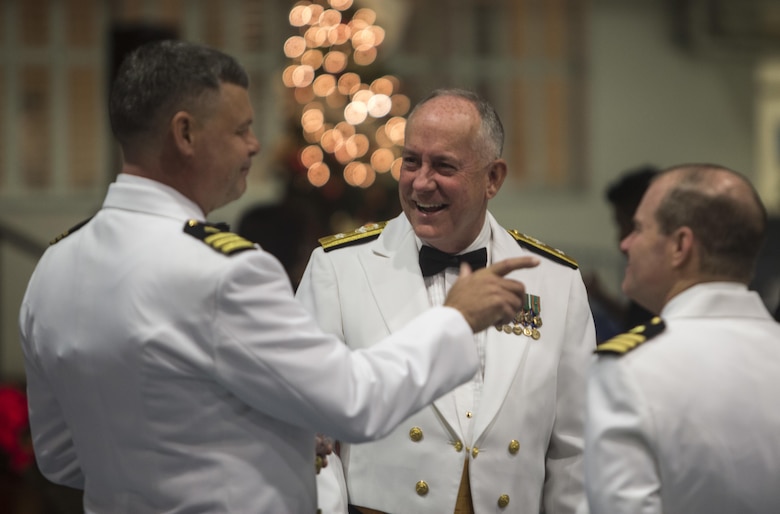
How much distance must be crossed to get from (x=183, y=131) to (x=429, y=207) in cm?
76

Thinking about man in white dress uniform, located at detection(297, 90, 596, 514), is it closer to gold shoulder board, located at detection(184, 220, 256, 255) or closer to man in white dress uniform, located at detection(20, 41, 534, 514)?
man in white dress uniform, located at detection(20, 41, 534, 514)

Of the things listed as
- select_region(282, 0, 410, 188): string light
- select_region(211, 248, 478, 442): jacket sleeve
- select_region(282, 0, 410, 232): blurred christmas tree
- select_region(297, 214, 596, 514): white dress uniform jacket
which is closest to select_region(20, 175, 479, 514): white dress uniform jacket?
select_region(211, 248, 478, 442): jacket sleeve

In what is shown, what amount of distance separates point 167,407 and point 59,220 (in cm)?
733

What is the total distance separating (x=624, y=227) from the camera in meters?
3.63

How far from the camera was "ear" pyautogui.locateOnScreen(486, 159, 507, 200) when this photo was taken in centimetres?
266

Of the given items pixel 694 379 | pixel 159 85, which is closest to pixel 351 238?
pixel 159 85

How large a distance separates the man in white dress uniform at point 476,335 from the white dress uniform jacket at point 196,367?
408 millimetres

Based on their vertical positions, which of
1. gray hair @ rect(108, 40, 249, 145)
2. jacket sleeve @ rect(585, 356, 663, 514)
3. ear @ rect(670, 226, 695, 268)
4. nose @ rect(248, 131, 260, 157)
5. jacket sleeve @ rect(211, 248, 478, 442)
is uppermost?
gray hair @ rect(108, 40, 249, 145)

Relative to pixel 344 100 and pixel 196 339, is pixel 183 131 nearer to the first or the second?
pixel 196 339

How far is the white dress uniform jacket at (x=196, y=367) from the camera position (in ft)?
5.97

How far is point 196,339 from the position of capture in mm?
1823

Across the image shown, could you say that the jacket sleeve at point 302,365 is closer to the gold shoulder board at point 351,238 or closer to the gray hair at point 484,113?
the gold shoulder board at point 351,238

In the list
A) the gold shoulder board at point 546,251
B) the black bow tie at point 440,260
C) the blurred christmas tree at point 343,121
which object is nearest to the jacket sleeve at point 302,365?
the black bow tie at point 440,260

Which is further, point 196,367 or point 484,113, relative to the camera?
point 484,113
